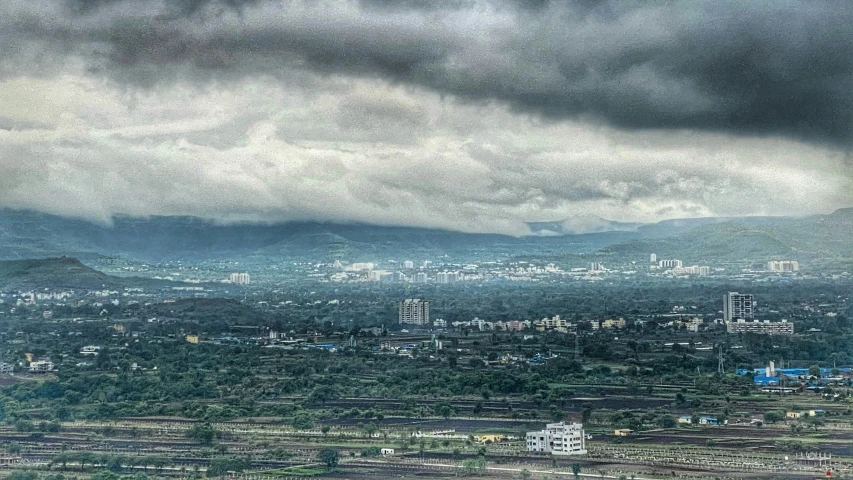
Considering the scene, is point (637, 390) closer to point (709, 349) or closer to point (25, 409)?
point (709, 349)

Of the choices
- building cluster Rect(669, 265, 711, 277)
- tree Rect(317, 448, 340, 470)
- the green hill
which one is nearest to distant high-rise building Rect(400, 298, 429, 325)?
building cluster Rect(669, 265, 711, 277)

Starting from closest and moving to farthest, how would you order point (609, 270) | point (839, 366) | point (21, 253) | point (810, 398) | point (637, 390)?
point (810, 398) < point (637, 390) < point (839, 366) < point (609, 270) < point (21, 253)

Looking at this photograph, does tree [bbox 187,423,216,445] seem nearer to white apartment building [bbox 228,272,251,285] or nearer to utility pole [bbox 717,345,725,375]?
utility pole [bbox 717,345,725,375]

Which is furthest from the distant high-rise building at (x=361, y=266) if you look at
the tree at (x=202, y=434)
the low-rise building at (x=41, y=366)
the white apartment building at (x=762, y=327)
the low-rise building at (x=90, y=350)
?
the tree at (x=202, y=434)

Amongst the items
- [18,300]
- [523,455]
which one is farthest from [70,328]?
[523,455]

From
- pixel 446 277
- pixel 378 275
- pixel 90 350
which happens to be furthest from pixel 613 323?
pixel 378 275

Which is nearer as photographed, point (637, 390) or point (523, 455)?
point (523, 455)

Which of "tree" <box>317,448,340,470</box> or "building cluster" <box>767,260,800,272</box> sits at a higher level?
"building cluster" <box>767,260,800,272</box>
